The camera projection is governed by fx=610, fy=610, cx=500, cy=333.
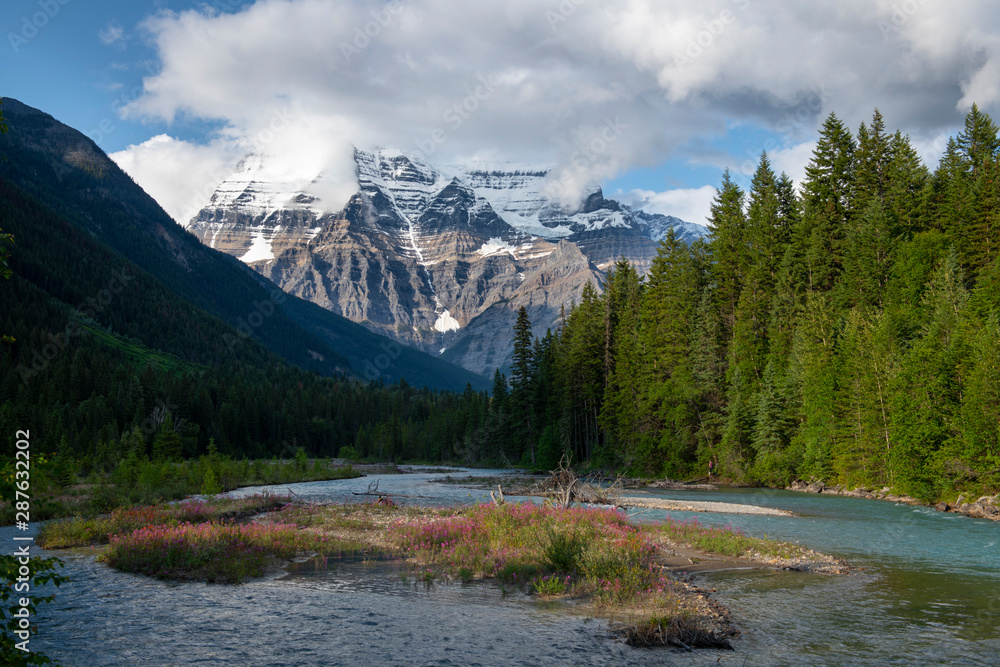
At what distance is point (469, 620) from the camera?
46.7ft

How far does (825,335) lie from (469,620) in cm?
4717

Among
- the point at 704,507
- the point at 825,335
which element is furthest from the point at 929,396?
the point at 704,507

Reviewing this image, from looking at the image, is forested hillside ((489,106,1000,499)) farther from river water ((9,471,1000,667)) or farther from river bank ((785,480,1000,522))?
river water ((9,471,1000,667))

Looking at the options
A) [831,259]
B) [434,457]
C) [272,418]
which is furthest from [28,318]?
[831,259]

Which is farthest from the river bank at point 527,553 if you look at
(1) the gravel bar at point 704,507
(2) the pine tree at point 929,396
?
(2) the pine tree at point 929,396

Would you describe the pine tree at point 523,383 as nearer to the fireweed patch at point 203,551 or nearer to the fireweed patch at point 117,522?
the fireweed patch at point 117,522

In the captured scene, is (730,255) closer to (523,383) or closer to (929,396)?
(929,396)

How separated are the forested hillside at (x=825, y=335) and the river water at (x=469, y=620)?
20088mm

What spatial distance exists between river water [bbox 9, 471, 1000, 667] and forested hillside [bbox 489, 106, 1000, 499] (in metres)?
20.1

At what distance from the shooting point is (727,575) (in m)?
19.2

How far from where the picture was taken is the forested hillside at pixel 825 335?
38.2 m

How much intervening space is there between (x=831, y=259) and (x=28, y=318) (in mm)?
143495

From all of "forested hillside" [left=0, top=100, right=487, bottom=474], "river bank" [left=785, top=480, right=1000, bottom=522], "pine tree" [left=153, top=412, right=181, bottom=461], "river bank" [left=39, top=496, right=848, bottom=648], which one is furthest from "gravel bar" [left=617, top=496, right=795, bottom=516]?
"pine tree" [left=153, top=412, right=181, bottom=461]

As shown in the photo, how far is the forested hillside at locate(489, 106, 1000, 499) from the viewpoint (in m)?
38.2
